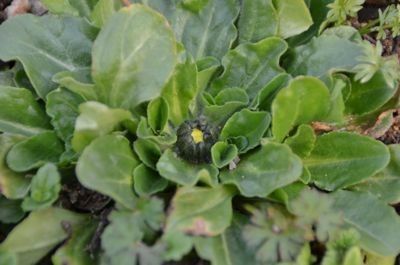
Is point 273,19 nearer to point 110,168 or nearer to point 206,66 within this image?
point 206,66

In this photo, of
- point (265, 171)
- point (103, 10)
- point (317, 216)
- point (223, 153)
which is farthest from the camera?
point (103, 10)

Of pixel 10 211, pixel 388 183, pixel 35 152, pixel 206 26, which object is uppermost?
pixel 206 26

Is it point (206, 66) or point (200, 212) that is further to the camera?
point (206, 66)

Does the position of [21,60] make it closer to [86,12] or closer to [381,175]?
[86,12]

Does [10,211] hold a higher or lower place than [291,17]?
lower

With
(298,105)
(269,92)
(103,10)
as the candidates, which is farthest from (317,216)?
(103,10)

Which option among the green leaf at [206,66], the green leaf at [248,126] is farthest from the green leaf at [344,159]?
the green leaf at [206,66]
